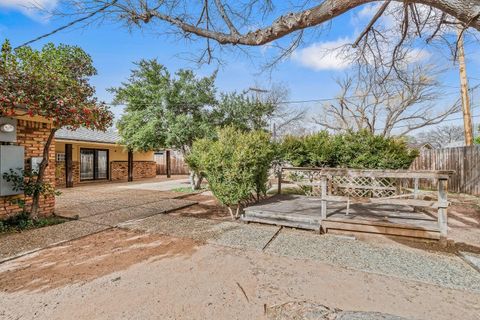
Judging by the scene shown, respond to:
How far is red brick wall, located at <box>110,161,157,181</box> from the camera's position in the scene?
15.3m

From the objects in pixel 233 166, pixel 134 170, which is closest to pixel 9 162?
pixel 233 166

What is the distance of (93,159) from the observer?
563 inches

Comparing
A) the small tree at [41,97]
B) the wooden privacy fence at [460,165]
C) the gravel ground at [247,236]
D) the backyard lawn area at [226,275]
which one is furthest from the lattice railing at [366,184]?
the small tree at [41,97]

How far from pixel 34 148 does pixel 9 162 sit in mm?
622

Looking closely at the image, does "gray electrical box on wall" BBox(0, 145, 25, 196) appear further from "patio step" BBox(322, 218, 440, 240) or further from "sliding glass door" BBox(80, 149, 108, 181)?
"sliding glass door" BBox(80, 149, 108, 181)

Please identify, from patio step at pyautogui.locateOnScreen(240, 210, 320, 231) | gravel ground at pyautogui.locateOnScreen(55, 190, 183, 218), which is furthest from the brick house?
patio step at pyautogui.locateOnScreen(240, 210, 320, 231)

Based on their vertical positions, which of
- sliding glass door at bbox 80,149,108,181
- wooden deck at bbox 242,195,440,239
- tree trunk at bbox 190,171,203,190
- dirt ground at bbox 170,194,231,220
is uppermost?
sliding glass door at bbox 80,149,108,181

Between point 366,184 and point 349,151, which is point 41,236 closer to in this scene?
point 349,151

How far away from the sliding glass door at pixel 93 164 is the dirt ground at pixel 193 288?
11.7 meters

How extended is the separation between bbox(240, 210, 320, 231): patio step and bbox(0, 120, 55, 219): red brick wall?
15.3ft

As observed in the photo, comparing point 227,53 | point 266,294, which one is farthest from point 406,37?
point 266,294

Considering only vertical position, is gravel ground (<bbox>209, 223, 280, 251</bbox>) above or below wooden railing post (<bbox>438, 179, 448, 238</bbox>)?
below

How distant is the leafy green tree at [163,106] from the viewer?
9.80 m

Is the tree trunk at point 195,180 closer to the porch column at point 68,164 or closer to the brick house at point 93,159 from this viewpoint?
the brick house at point 93,159
